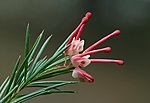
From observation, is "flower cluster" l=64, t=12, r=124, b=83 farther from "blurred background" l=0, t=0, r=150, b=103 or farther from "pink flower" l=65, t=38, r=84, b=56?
"blurred background" l=0, t=0, r=150, b=103

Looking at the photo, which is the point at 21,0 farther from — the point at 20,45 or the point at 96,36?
the point at 96,36

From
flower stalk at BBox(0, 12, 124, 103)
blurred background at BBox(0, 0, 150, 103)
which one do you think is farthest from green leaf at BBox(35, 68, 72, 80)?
blurred background at BBox(0, 0, 150, 103)

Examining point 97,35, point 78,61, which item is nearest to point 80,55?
point 78,61

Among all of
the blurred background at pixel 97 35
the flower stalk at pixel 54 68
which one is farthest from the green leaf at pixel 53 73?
the blurred background at pixel 97 35

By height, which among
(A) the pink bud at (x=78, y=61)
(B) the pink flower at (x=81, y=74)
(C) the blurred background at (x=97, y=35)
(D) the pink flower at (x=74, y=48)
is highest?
(C) the blurred background at (x=97, y=35)

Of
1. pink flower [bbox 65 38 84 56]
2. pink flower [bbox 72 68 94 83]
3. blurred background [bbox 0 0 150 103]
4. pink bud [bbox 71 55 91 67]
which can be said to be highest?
blurred background [bbox 0 0 150 103]

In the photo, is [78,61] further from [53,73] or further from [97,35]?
[97,35]

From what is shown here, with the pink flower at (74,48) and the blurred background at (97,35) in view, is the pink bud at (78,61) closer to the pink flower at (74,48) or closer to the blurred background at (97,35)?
the pink flower at (74,48)

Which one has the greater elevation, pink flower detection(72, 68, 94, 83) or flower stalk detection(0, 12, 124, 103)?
flower stalk detection(0, 12, 124, 103)

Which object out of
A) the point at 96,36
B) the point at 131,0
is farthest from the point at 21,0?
the point at 131,0
